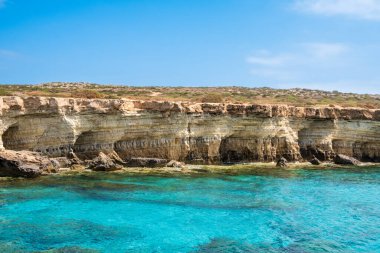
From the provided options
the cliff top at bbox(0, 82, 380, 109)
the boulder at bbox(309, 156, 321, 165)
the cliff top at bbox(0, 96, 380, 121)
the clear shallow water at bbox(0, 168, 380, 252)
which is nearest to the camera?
the clear shallow water at bbox(0, 168, 380, 252)

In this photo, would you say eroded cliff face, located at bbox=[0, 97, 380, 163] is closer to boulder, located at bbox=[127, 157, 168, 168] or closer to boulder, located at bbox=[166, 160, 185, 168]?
boulder, located at bbox=[127, 157, 168, 168]

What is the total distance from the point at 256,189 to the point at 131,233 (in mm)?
11638

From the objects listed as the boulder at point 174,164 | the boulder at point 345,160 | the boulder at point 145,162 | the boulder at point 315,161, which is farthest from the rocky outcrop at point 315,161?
the boulder at point 145,162

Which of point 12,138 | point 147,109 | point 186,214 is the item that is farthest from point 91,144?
point 186,214

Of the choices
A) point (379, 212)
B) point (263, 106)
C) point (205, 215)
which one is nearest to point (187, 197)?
point (205, 215)

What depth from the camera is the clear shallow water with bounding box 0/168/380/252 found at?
16.7 metres

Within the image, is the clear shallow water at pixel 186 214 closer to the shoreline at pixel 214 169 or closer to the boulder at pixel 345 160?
the shoreline at pixel 214 169

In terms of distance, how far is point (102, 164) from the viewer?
32.5 m

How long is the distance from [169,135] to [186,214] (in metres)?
16.4

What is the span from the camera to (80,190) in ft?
83.6

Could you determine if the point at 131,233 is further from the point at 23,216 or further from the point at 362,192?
the point at 362,192

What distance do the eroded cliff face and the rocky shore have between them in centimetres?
7

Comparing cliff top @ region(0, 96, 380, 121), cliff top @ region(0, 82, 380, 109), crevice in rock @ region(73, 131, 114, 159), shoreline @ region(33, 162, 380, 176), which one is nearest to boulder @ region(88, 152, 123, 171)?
shoreline @ region(33, 162, 380, 176)

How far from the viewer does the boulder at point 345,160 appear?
41.2 meters
